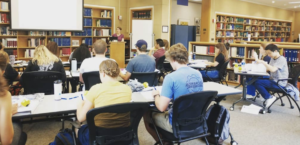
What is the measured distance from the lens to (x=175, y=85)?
94.1 inches

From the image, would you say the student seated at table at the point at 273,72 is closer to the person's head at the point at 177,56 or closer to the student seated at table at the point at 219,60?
the student seated at table at the point at 219,60

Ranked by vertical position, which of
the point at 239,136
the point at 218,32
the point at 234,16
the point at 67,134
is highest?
the point at 234,16

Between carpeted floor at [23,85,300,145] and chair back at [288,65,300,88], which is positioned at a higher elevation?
chair back at [288,65,300,88]

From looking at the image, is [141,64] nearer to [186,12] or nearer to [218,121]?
[218,121]

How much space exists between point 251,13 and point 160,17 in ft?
22.1

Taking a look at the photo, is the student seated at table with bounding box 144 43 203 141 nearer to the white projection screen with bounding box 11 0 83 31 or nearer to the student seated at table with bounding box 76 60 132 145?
the student seated at table with bounding box 76 60 132 145

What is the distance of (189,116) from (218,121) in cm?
65

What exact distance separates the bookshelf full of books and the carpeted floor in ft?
24.5

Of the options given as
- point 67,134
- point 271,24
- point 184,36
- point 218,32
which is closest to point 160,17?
point 184,36

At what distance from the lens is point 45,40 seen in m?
8.47

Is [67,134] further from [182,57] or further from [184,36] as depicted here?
[184,36]

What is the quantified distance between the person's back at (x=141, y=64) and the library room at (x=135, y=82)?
16 mm

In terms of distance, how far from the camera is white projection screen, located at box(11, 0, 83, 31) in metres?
7.62

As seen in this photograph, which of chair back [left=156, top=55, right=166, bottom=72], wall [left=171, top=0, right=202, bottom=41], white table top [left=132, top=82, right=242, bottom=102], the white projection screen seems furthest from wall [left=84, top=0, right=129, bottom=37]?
white table top [left=132, top=82, right=242, bottom=102]
